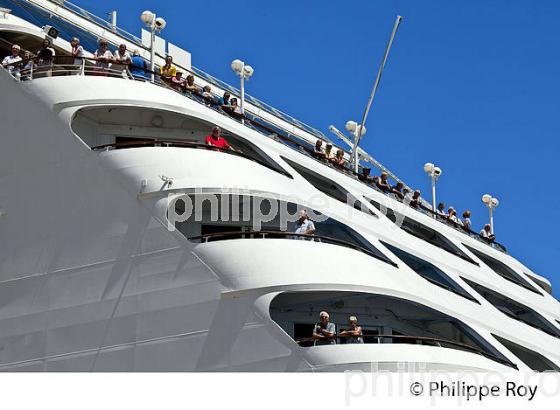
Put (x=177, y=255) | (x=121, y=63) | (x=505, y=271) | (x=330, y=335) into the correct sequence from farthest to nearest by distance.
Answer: (x=505, y=271) < (x=121, y=63) < (x=177, y=255) < (x=330, y=335)

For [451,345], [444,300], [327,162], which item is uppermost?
[327,162]

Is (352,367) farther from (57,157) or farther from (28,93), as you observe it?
(28,93)

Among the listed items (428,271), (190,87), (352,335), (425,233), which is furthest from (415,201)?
(352,335)

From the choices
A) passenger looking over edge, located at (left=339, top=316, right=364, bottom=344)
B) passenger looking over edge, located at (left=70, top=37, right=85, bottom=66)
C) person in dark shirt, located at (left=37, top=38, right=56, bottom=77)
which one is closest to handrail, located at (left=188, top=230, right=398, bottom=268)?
passenger looking over edge, located at (left=339, top=316, right=364, bottom=344)

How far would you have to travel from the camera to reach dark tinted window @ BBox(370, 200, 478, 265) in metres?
28.8

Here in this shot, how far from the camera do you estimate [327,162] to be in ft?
91.4

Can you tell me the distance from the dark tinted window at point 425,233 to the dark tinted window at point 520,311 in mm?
1113

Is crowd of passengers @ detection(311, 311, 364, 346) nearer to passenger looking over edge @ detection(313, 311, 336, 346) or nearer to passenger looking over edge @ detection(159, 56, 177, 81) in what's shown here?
passenger looking over edge @ detection(313, 311, 336, 346)

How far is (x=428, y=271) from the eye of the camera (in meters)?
27.0

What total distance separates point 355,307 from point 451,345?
220cm

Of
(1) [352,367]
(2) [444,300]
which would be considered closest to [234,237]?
(1) [352,367]

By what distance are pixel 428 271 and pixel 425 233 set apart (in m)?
4.25

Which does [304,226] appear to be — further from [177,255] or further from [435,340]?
[435,340]

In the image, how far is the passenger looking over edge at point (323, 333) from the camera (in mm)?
20312
